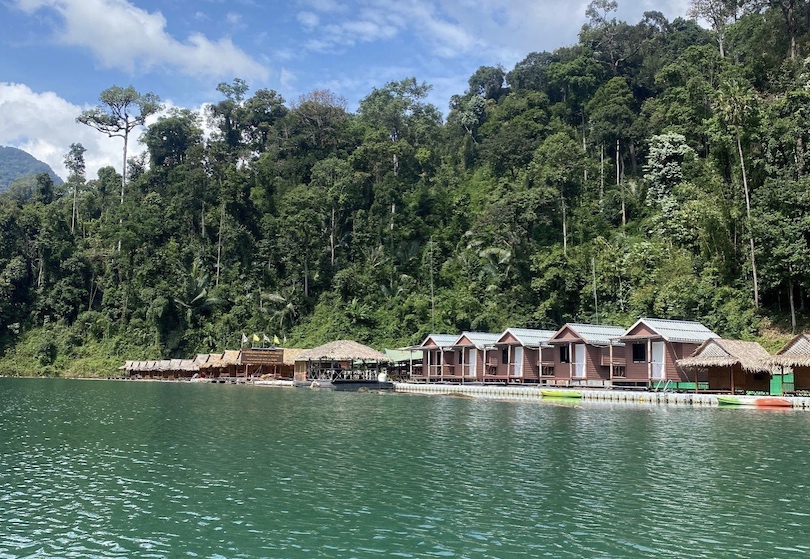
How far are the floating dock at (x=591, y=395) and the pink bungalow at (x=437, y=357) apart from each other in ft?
13.1

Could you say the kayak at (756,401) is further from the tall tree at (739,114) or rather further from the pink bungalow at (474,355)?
the pink bungalow at (474,355)

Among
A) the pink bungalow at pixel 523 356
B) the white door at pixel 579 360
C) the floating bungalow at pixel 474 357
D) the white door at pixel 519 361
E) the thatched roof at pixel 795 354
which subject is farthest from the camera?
the floating bungalow at pixel 474 357

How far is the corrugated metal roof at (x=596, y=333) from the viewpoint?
41.3 meters

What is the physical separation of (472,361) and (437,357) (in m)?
4.04

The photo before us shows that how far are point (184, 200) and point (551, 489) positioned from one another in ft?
221

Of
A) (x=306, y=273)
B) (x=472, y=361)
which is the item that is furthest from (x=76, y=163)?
(x=472, y=361)

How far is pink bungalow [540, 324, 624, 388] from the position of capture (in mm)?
41219

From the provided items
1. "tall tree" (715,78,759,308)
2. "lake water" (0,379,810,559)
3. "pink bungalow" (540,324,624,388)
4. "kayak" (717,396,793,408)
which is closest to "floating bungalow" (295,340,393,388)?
"pink bungalow" (540,324,624,388)

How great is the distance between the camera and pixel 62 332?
72.2m

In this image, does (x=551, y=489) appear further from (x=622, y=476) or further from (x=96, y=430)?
(x=96, y=430)

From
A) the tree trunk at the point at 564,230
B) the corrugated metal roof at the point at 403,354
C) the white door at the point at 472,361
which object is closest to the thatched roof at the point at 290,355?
the corrugated metal roof at the point at 403,354

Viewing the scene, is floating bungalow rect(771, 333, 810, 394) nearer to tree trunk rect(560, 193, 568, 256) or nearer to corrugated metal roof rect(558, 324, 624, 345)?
corrugated metal roof rect(558, 324, 624, 345)

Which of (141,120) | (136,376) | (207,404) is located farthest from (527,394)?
(141,120)

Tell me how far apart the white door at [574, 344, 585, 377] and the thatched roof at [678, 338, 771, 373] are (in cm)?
761
